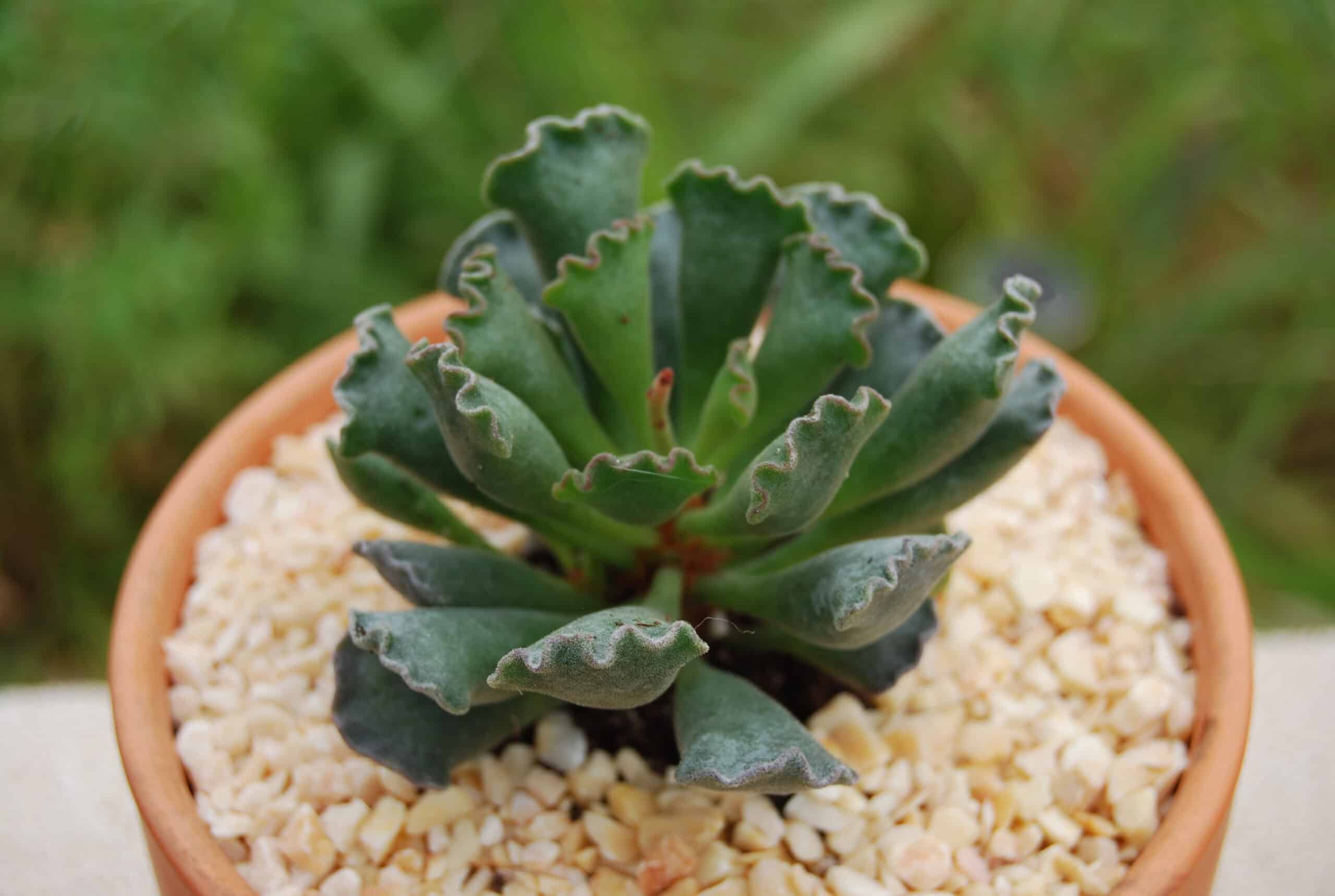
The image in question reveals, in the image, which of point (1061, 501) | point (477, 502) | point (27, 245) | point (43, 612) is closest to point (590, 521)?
point (477, 502)

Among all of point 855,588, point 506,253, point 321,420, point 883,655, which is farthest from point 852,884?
point 321,420

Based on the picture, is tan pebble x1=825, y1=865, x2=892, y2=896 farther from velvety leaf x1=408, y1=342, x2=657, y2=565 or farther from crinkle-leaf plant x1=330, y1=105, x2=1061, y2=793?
velvety leaf x1=408, y1=342, x2=657, y2=565

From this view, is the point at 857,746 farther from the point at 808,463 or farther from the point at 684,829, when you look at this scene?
the point at 808,463

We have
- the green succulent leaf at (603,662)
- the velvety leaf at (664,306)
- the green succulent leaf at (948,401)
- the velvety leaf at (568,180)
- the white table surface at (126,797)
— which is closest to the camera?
the green succulent leaf at (603,662)

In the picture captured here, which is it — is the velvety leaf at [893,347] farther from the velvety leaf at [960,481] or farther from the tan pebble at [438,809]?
the tan pebble at [438,809]

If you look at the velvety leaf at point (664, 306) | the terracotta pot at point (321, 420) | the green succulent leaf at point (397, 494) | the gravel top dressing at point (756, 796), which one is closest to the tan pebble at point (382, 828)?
the gravel top dressing at point (756, 796)
